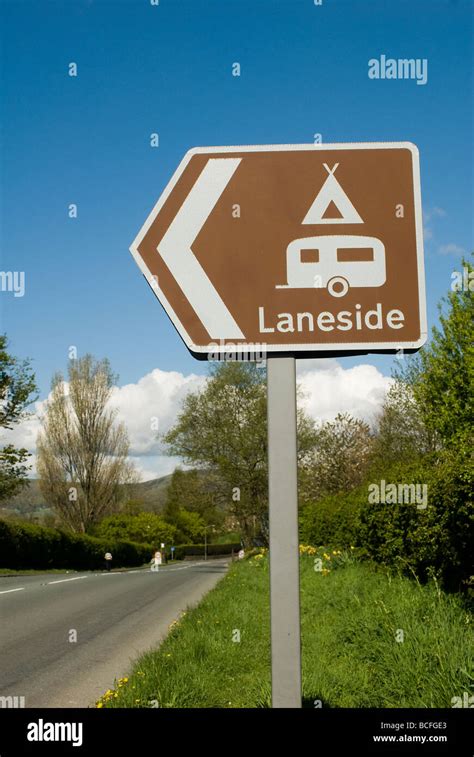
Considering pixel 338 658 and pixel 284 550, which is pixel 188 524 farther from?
pixel 284 550

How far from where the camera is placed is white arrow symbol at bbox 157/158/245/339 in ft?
7.00

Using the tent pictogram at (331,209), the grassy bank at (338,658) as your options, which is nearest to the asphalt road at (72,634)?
the grassy bank at (338,658)

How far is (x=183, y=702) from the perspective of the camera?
4891 mm

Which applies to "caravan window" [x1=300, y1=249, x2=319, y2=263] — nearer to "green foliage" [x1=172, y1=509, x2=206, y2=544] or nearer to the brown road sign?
the brown road sign

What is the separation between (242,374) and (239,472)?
210 inches

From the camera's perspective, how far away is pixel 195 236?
7.11 ft

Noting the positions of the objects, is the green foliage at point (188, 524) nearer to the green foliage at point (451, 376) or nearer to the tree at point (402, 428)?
the tree at point (402, 428)

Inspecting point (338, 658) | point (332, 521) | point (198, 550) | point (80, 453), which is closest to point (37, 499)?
point (80, 453)

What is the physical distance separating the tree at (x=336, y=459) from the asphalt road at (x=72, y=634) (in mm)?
20426

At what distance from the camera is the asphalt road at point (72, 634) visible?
6.73 metres

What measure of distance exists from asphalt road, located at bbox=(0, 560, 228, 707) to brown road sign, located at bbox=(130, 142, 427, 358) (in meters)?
5.12

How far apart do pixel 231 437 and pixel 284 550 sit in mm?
34012
